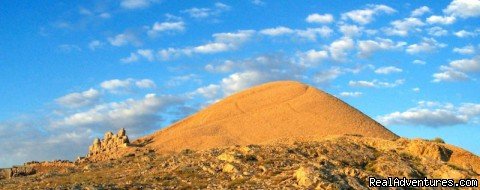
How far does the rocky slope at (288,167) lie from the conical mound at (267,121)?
25.6 ft

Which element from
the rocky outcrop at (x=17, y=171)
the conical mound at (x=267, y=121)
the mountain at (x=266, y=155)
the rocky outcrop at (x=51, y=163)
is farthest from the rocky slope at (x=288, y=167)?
the rocky outcrop at (x=51, y=163)

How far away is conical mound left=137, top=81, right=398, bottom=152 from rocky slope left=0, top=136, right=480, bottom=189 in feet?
25.6

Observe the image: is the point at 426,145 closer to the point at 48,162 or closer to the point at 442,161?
the point at 442,161

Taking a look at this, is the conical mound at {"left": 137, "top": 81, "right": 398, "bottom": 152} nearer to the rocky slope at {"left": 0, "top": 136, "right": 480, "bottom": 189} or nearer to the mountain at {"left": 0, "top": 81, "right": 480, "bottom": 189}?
the mountain at {"left": 0, "top": 81, "right": 480, "bottom": 189}

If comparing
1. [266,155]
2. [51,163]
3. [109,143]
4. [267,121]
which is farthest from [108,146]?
[266,155]

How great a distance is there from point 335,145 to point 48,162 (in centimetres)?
2352

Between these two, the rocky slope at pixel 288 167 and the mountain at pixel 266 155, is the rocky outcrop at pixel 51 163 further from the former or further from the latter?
the rocky slope at pixel 288 167

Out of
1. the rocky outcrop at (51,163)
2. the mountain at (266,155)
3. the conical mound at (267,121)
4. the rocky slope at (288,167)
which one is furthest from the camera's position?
the rocky outcrop at (51,163)

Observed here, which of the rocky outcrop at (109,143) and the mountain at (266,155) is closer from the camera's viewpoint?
the mountain at (266,155)

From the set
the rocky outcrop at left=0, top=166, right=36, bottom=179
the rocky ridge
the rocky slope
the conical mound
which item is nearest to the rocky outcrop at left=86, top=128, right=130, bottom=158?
the rocky ridge

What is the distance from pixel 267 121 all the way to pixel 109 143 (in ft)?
39.6

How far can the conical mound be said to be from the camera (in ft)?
131

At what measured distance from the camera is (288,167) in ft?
83.2

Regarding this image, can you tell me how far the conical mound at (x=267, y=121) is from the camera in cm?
3981
